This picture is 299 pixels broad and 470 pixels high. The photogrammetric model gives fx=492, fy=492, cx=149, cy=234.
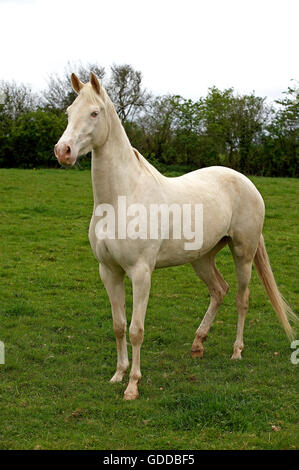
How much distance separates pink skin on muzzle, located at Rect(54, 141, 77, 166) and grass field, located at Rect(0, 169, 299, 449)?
204cm

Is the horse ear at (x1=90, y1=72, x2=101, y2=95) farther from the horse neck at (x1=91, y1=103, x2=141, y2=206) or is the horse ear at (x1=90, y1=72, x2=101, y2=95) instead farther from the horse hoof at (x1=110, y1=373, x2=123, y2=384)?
the horse hoof at (x1=110, y1=373, x2=123, y2=384)

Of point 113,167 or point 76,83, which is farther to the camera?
point 113,167

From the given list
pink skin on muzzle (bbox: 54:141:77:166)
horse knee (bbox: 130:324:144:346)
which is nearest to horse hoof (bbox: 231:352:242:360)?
horse knee (bbox: 130:324:144:346)

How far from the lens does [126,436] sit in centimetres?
368

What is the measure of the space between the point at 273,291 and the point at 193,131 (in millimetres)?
21417

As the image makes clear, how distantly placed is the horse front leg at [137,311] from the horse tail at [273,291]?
1.78 m

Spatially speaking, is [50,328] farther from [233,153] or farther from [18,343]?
[233,153]

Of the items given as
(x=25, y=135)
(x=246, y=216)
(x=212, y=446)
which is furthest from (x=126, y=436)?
(x=25, y=135)

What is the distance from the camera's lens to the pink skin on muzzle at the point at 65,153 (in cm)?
369

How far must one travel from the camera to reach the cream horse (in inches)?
159

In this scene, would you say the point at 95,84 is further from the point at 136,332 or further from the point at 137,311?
the point at 136,332

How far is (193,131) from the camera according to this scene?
→ 26031mm

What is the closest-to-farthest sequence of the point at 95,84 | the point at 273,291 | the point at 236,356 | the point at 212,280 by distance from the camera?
the point at 95,84 < the point at 236,356 < the point at 273,291 < the point at 212,280

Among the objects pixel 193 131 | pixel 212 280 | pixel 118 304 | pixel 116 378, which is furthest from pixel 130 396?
pixel 193 131
